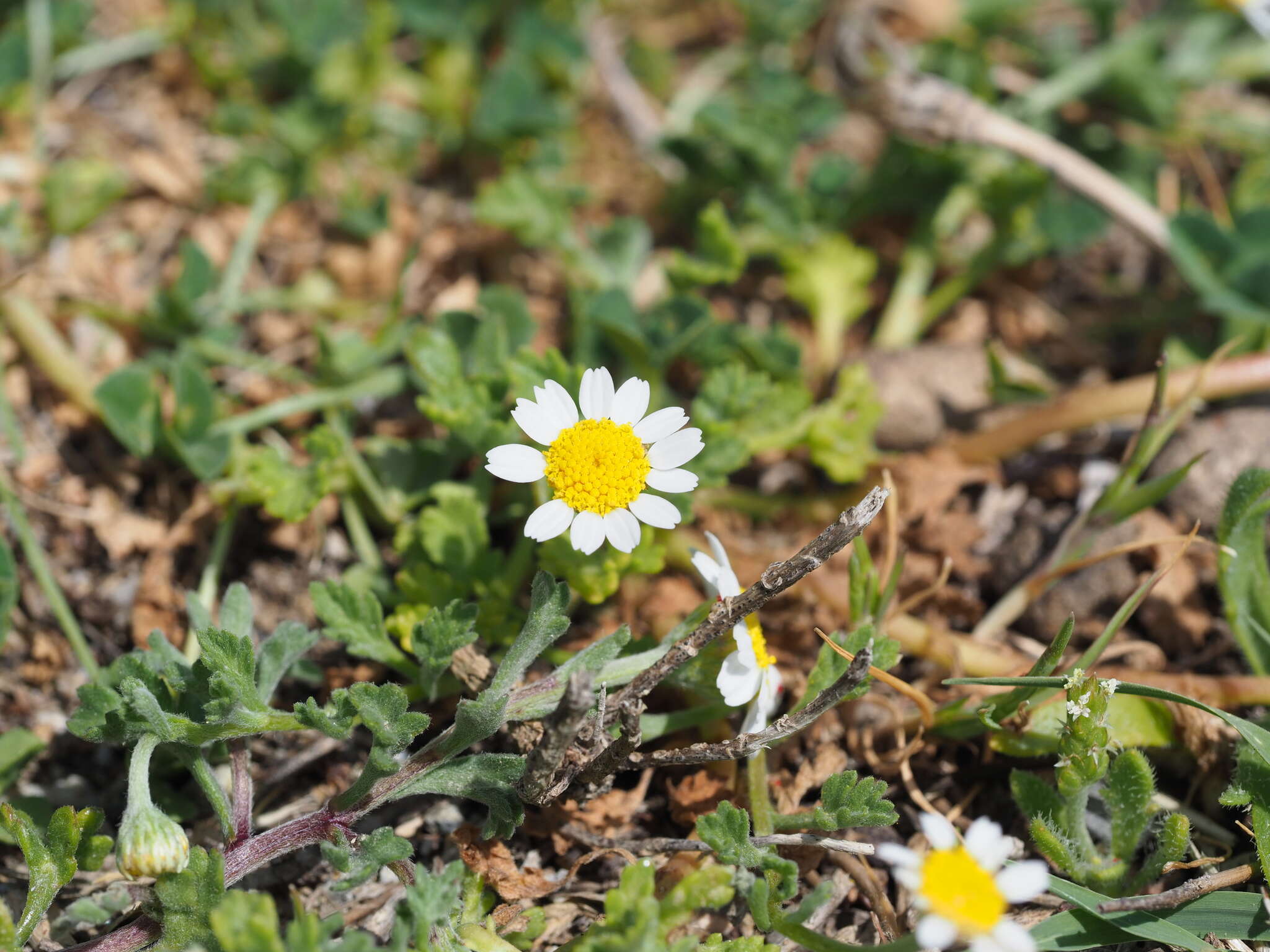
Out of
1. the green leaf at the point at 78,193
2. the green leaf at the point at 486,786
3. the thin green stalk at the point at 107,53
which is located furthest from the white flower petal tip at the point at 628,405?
the thin green stalk at the point at 107,53

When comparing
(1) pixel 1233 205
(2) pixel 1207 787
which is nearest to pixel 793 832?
(2) pixel 1207 787

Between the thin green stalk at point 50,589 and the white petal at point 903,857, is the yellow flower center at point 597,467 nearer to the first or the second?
the white petal at point 903,857

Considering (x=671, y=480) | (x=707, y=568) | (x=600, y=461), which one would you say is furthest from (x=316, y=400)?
(x=707, y=568)

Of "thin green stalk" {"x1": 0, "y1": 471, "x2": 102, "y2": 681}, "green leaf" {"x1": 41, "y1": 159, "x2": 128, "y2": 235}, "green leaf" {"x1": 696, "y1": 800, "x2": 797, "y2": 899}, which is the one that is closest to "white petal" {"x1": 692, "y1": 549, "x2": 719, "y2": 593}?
"green leaf" {"x1": 696, "y1": 800, "x2": 797, "y2": 899}

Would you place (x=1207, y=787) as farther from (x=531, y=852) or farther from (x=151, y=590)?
(x=151, y=590)

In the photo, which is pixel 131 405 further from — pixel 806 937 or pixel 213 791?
pixel 806 937
